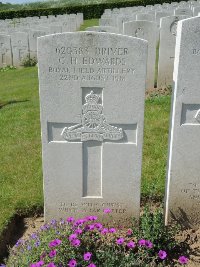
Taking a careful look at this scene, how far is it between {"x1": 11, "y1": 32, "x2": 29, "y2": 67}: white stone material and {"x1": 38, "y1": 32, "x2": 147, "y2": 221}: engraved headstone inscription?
9887 mm

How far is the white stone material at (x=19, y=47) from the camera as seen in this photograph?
41.4ft

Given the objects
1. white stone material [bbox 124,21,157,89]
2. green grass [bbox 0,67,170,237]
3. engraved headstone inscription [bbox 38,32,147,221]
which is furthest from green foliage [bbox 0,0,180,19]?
engraved headstone inscription [bbox 38,32,147,221]

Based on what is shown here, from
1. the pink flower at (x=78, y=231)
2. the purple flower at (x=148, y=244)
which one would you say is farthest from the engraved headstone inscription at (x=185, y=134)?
the pink flower at (x=78, y=231)

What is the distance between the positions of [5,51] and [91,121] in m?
10.4

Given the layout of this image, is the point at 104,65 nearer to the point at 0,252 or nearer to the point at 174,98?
the point at 174,98

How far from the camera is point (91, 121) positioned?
3385 mm

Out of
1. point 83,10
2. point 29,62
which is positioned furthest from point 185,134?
point 83,10

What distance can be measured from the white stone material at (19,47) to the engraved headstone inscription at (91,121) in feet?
32.4

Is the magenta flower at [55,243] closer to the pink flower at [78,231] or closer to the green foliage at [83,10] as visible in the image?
the pink flower at [78,231]

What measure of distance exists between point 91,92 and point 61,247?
135cm

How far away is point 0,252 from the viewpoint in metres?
3.60

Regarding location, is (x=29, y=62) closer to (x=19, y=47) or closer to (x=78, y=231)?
(x=19, y=47)

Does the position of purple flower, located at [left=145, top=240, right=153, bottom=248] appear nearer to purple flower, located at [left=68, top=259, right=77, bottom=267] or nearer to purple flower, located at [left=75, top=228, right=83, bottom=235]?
purple flower, located at [left=75, top=228, right=83, bottom=235]

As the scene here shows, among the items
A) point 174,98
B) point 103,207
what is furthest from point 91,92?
point 103,207
